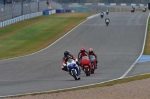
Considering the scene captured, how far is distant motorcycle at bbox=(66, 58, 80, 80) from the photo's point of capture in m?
21.9

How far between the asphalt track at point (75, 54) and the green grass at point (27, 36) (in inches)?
59.2

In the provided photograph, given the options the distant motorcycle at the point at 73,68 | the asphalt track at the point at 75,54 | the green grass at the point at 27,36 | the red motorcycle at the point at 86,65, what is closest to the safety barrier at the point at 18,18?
the green grass at the point at 27,36

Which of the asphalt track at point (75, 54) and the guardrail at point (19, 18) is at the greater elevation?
the asphalt track at point (75, 54)

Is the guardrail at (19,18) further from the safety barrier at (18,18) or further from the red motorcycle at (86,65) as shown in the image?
the red motorcycle at (86,65)

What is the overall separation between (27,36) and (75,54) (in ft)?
52.4


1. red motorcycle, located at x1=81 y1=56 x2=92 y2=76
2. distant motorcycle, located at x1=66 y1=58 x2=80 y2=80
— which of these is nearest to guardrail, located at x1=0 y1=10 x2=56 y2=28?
red motorcycle, located at x1=81 y1=56 x2=92 y2=76

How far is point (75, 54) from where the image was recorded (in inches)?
1511

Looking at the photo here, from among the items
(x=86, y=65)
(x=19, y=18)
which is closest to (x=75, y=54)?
(x=86, y=65)

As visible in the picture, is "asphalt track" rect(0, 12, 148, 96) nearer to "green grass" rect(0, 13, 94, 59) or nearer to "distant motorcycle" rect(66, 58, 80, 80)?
"distant motorcycle" rect(66, 58, 80, 80)

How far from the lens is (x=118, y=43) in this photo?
46344 mm

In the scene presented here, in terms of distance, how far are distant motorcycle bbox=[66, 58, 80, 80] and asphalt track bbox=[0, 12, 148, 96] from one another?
12.8 inches

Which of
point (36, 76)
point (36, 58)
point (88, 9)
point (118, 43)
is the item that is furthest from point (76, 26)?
point (88, 9)

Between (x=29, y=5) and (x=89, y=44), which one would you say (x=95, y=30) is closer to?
(x=89, y=44)

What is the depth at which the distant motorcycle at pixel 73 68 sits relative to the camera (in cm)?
2193
